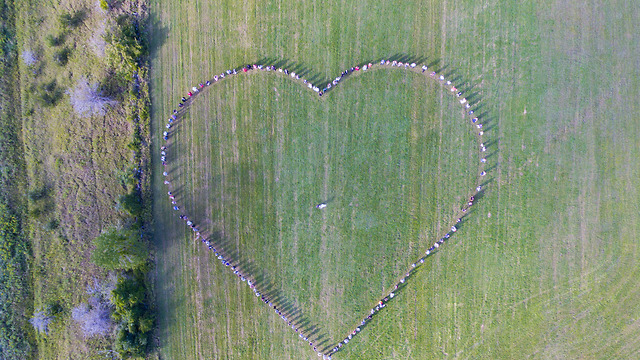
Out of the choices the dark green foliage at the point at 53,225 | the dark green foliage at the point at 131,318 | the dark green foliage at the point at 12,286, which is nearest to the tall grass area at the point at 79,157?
the dark green foliage at the point at 53,225

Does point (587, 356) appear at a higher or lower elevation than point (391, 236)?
lower

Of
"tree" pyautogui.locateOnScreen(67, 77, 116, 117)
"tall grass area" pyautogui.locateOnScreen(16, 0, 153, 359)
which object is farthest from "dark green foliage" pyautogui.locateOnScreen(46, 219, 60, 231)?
"tree" pyautogui.locateOnScreen(67, 77, 116, 117)

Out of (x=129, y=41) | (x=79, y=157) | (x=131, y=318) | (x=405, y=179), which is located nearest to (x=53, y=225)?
(x=79, y=157)

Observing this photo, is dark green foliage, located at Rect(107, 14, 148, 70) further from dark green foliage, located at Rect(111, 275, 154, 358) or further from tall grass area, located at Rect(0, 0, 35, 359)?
dark green foliage, located at Rect(111, 275, 154, 358)

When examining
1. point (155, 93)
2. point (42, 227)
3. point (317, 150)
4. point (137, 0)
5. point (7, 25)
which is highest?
point (137, 0)

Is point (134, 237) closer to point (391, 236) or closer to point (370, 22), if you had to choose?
point (391, 236)

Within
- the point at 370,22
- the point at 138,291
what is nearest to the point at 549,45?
the point at 370,22

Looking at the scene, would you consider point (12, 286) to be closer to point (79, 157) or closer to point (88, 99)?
point (79, 157)
